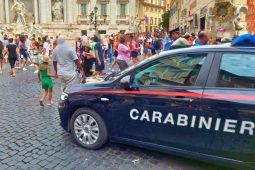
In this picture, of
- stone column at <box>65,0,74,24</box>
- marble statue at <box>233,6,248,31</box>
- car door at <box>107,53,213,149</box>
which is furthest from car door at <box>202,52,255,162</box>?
stone column at <box>65,0,74,24</box>

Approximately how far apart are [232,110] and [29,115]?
4625 millimetres

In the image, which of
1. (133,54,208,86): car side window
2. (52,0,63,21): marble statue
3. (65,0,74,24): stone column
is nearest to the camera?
(133,54,208,86): car side window

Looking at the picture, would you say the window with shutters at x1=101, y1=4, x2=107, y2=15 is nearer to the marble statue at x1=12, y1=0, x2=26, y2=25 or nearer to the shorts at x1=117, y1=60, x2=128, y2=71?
the marble statue at x1=12, y1=0, x2=26, y2=25

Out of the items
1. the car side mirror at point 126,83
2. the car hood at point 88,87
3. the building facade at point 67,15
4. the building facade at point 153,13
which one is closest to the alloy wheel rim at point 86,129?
the car hood at point 88,87

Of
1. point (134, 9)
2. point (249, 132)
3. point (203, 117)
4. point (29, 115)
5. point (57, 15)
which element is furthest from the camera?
point (134, 9)

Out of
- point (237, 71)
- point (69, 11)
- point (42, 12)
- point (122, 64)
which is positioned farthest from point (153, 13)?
point (237, 71)

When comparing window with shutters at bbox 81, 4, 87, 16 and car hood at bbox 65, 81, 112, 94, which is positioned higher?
window with shutters at bbox 81, 4, 87, 16

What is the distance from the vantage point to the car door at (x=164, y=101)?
3453 millimetres

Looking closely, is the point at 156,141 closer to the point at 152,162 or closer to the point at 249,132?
the point at 152,162

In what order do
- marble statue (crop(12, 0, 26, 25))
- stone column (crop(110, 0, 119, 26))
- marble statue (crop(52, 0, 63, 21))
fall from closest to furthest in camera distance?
1. marble statue (crop(12, 0, 26, 25))
2. marble statue (crop(52, 0, 63, 21))
3. stone column (crop(110, 0, 119, 26))

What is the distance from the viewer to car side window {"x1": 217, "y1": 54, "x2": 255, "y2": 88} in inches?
126

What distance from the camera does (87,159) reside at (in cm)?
406

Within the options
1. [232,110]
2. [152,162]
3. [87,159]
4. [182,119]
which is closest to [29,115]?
[87,159]

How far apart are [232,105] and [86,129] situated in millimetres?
2263
